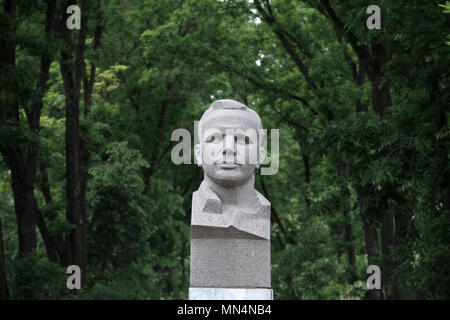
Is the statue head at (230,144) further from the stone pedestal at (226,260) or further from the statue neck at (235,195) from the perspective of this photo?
the stone pedestal at (226,260)

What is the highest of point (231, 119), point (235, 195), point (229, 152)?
point (231, 119)

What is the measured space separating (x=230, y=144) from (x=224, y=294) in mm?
1685

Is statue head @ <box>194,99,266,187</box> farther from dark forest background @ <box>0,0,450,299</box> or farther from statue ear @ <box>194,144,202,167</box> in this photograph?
dark forest background @ <box>0,0,450,299</box>

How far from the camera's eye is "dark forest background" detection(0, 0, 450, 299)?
12.0 meters

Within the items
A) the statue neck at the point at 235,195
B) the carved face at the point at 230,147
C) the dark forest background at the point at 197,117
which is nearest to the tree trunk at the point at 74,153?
the dark forest background at the point at 197,117

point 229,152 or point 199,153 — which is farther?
point 199,153

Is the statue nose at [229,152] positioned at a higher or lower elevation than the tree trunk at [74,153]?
lower

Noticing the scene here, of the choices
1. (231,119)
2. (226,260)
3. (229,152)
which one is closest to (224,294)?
(226,260)

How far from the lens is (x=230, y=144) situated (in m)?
8.77

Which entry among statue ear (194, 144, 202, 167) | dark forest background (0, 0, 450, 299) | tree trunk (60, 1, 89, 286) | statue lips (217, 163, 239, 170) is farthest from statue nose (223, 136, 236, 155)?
tree trunk (60, 1, 89, 286)

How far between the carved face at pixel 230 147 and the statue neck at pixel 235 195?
93 millimetres

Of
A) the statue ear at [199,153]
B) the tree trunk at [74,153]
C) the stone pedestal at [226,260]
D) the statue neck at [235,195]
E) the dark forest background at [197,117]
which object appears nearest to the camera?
the stone pedestal at [226,260]

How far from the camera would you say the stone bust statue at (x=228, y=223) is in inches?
346

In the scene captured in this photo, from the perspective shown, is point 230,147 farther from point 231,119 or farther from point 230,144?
point 231,119
